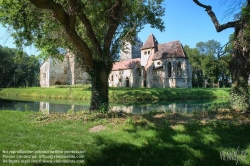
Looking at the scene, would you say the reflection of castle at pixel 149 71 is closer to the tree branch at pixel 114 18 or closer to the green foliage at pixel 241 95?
the tree branch at pixel 114 18

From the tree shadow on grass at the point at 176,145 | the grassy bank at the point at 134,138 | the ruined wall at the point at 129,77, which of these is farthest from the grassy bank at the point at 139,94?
the tree shadow on grass at the point at 176,145

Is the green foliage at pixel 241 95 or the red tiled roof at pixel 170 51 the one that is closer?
the green foliage at pixel 241 95

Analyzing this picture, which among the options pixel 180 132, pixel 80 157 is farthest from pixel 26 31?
pixel 180 132

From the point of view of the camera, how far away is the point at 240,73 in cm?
920

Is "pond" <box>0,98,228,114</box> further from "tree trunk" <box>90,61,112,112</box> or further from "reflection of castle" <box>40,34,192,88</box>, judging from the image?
"reflection of castle" <box>40,34,192,88</box>

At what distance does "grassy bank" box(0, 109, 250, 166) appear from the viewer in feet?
14.5

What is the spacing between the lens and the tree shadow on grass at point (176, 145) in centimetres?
428

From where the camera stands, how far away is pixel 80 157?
4.41 metres

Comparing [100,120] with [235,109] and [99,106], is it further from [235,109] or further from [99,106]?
[235,109]

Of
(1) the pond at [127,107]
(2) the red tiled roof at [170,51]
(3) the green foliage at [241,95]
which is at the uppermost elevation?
(2) the red tiled roof at [170,51]

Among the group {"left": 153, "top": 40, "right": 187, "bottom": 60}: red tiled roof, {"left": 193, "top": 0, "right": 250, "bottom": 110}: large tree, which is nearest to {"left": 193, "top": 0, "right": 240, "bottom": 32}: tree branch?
{"left": 193, "top": 0, "right": 250, "bottom": 110}: large tree

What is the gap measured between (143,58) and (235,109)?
4192 centimetres

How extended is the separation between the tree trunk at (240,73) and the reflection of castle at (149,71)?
31.8m

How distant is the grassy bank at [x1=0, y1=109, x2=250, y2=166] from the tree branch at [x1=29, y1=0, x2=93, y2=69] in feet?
9.07
